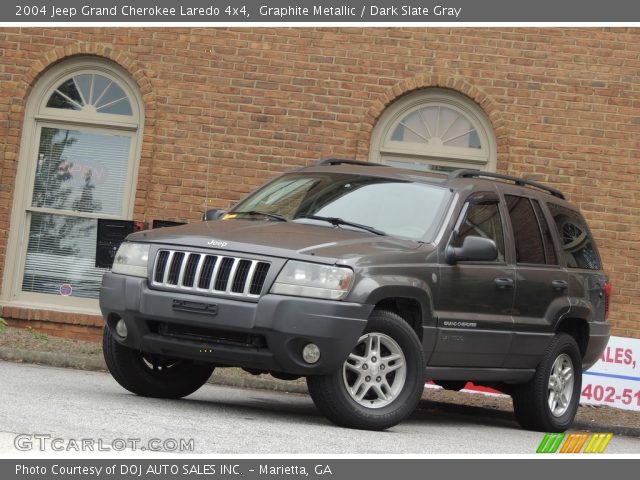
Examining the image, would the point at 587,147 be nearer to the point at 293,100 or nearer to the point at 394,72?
the point at 394,72

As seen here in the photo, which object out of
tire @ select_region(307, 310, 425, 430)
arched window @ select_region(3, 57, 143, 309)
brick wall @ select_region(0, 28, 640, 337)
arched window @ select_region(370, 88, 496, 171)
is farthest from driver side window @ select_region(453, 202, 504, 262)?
arched window @ select_region(3, 57, 143, 309)

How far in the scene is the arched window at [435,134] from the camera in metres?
16.6

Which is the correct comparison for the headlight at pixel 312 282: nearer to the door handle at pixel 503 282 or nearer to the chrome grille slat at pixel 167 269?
the chrome grille slat at pixel 167 269

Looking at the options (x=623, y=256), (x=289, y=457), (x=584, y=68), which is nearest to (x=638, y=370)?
(x=623, y=256)

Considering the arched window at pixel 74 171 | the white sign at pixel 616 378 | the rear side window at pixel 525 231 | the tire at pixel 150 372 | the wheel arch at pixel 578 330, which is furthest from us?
the arched window at pixel 74 171

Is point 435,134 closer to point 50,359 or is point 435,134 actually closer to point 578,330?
point 578,330

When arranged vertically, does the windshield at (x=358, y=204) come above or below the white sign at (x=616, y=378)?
above

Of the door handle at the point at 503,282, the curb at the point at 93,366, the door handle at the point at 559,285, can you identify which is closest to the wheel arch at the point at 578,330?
the door handle at the point at 559,285

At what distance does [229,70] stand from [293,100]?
860mm

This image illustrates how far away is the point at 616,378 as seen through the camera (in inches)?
534

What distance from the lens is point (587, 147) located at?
16297 millimetres

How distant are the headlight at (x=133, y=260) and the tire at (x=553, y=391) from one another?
11.0 ft
